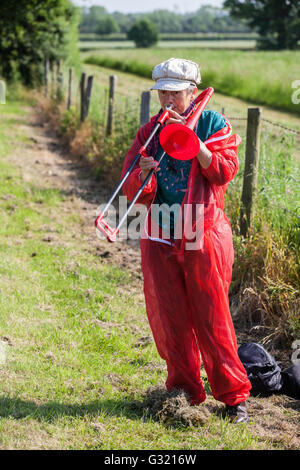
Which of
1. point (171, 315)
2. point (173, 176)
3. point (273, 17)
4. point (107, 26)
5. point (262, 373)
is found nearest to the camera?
point (173, 176)

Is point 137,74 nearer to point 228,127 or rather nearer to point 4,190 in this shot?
point 4,190

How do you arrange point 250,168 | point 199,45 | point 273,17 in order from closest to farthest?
point 250,168, point 273,17, point 199,45

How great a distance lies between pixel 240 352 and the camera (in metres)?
4.27

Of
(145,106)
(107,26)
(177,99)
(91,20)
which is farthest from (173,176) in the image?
(91,20)

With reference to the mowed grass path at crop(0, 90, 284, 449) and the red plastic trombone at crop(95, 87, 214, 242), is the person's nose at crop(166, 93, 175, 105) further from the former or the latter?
the mowed grass path at crop(0, 90, 284, 449)

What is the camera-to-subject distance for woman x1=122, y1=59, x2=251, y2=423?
3184 mm

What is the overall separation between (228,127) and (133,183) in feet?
1.99

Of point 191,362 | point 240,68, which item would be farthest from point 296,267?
point 240,68

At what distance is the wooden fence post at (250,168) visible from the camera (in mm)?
5383

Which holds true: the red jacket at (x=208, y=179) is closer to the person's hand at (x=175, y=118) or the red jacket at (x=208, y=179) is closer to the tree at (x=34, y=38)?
the person's hand at (x=175, y=118)

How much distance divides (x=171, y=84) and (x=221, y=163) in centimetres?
49

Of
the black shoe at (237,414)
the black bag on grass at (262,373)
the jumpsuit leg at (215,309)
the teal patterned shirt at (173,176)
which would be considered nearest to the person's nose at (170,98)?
the teal patterned shirt at (173,176)

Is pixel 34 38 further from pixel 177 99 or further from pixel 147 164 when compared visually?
pixel 147 164

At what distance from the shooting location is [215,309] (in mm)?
3375
